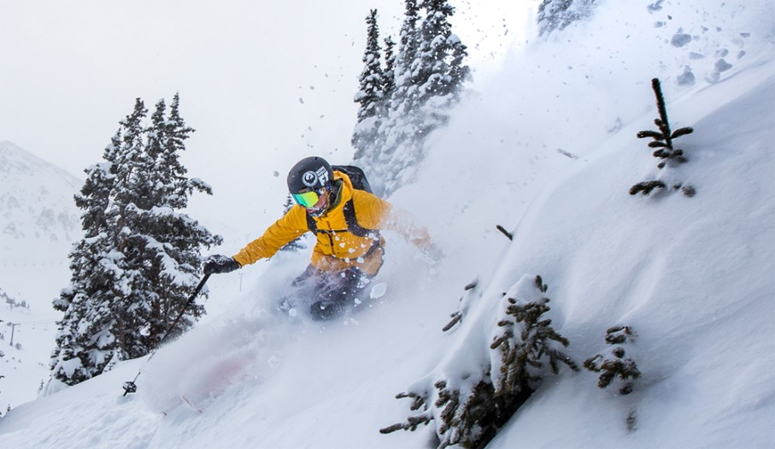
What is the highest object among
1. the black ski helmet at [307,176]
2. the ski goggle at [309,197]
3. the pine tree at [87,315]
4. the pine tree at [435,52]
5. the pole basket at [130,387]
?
the pine tree at [435,52]

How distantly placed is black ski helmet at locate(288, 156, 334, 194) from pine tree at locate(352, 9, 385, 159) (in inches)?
691

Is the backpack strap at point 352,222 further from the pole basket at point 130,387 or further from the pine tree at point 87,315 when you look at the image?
the pine tree at point 87,315

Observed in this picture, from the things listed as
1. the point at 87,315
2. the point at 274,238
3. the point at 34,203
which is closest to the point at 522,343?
the point at 274,238

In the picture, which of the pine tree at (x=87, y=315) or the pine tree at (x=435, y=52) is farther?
the pine tree at (x=435, y=52)

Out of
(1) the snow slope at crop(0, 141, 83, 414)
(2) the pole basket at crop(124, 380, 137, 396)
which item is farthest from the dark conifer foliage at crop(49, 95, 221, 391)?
(2) the pole basket at crop(124, 380, 137, 396)

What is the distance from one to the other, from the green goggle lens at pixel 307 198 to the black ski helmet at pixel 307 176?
6cm

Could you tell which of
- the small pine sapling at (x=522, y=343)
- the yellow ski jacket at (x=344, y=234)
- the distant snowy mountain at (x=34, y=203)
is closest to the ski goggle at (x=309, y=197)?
the yellow ski jacket at (x=344, y=234)

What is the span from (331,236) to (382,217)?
85cm

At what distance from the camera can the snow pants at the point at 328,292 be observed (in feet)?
22.5

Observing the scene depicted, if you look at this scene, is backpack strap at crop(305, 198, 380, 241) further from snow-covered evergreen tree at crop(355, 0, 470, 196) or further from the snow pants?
snow-covered evergreen tree at crop(355, 0, 470, 196)

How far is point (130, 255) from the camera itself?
15062 millimetres

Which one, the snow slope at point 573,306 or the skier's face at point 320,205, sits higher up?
the skier's face at point 320,205

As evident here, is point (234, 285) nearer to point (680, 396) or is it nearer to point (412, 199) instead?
point (412, 199)

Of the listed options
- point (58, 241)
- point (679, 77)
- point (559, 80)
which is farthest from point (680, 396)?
point (58, 241)
